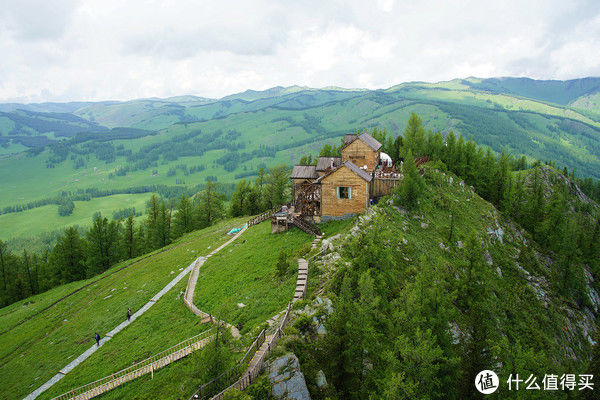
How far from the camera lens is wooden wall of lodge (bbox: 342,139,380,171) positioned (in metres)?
57.3

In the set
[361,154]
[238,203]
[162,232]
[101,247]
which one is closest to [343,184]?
[361,154]

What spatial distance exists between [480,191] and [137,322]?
216 feet

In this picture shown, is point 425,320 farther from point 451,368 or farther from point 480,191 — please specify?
point 480,191

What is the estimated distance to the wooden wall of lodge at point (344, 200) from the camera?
43906 millimetres

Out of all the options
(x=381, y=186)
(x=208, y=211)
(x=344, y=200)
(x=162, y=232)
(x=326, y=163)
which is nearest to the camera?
(x=344, y=200)

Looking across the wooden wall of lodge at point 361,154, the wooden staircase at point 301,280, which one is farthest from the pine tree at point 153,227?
the wooden staircase at point 301,280

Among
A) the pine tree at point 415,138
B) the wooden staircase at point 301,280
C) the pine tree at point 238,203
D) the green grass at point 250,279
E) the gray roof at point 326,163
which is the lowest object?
the pine tree at point 238,203

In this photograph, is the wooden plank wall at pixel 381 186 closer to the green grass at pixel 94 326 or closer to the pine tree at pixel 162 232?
the green grass at pixel 94 326

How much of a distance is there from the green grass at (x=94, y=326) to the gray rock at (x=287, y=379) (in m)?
13.5

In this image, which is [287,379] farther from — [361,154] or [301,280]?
[361,154]

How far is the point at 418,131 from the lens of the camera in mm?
79438

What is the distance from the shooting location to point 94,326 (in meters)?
38.9

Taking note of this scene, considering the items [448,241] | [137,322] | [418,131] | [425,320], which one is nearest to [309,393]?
[425,320]

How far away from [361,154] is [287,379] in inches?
1801
